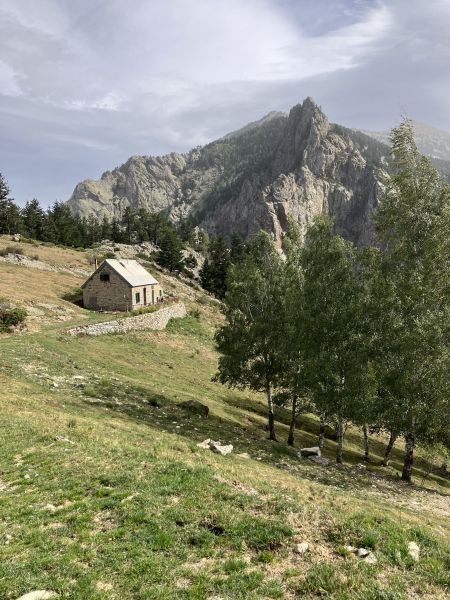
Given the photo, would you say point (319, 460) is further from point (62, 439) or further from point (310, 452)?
point (62, 439)

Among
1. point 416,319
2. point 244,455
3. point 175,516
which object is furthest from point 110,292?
point 175,516

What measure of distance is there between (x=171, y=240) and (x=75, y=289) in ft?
153

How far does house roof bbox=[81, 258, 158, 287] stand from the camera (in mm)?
70963

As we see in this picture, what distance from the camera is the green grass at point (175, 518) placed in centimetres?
955

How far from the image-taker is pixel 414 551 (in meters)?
11.2

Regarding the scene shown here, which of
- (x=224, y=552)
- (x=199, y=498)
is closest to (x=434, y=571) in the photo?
(x=224, y=552)

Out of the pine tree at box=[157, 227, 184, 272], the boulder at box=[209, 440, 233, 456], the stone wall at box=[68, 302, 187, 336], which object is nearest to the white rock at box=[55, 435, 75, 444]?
the boulder at box=[209, 440, 233, 456]

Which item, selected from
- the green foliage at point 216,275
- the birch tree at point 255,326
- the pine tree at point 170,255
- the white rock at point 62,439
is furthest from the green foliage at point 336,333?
the pine tree at point 170,255

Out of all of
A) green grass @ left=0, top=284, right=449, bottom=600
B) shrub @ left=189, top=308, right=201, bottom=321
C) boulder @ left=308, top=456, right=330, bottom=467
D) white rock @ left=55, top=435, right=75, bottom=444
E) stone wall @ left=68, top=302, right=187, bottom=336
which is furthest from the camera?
shrub @ left=189, top=308, right=201, bottom=321

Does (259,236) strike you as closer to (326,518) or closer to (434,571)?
(326,518)

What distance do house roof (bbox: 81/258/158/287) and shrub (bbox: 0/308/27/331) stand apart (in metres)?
23.9

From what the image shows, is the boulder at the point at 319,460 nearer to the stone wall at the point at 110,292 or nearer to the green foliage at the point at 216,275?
the stone wall at the point at 110,292

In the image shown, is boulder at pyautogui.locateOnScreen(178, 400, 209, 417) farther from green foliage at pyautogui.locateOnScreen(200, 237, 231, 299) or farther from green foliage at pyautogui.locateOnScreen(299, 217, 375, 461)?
green foliage at pyautogui.locateOnScreen(200, 237, 231, 299)

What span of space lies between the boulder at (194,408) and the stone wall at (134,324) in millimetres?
21635
